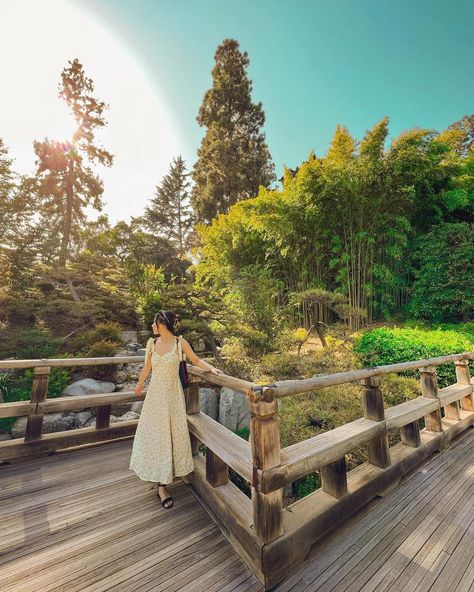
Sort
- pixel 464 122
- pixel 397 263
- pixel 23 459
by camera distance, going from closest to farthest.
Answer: pixel 23 459 → pixel 397 263 → pixel 464 122

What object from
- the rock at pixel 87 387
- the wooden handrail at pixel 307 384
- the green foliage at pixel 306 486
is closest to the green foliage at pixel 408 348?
the wooden handrail at pixel 307 384

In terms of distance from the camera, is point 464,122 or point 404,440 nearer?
point 404,440

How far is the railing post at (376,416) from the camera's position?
1998mm

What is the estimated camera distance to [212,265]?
929cm

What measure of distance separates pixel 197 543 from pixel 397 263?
8.75 meters

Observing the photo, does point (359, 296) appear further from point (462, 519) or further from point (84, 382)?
point (84, 382)

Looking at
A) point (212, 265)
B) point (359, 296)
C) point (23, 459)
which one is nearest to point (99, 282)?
point (212, 265)

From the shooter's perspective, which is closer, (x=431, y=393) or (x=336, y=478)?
(x=336, y=478)

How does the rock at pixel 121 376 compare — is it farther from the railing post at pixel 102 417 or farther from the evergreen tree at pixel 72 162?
the evergreen tree at pixel 72 162

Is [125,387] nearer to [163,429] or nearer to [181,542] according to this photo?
[163,429]

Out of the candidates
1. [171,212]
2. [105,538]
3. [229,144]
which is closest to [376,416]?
[105,538]

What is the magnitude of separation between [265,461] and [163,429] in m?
0.93

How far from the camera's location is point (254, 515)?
4.26 ft

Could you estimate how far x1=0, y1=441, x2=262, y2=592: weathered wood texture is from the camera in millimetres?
1273
